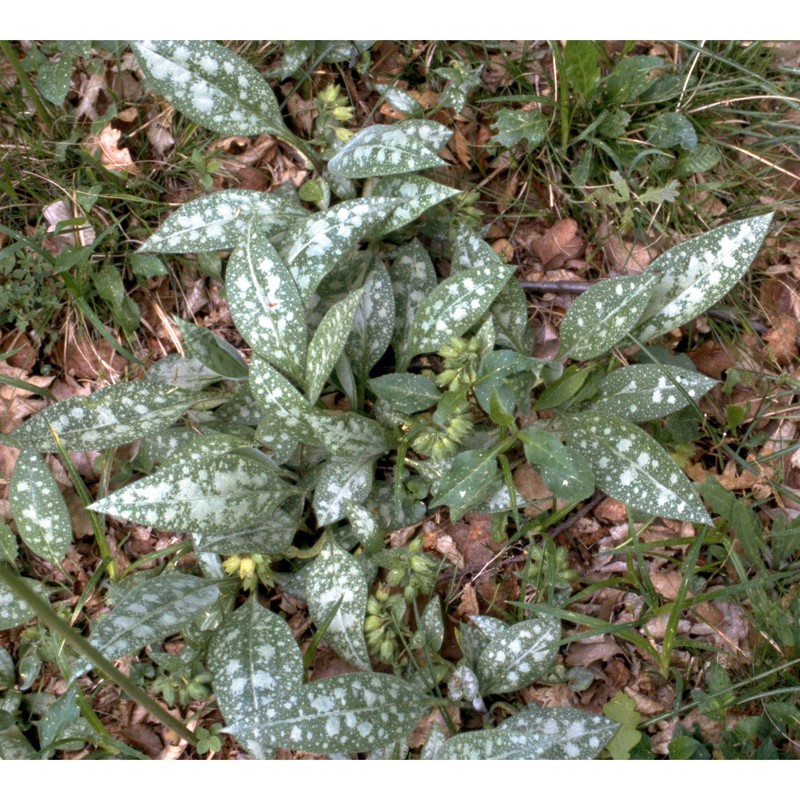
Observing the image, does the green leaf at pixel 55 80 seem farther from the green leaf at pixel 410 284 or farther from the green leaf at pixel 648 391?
the green leaf at pixel 648 391

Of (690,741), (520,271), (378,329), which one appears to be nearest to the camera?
(690,741)

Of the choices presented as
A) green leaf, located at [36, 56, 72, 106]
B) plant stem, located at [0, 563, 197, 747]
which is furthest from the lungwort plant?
green leaf, located at [36, 56, 72, 106]

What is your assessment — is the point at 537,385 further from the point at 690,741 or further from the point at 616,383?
the point at 690,741

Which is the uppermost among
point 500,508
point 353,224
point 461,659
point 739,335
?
point 353,224

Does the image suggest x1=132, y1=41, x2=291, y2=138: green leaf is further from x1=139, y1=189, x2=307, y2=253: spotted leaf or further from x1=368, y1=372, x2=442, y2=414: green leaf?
x1=368, y1=372, x2=442, y2=414: green leaf

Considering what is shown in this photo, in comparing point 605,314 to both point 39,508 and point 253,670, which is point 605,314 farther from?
point 39,508

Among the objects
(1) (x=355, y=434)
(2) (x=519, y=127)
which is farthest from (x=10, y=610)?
(2) (x=519, y=127)

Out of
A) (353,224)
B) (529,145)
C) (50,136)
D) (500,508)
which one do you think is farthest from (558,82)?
(50,136)
